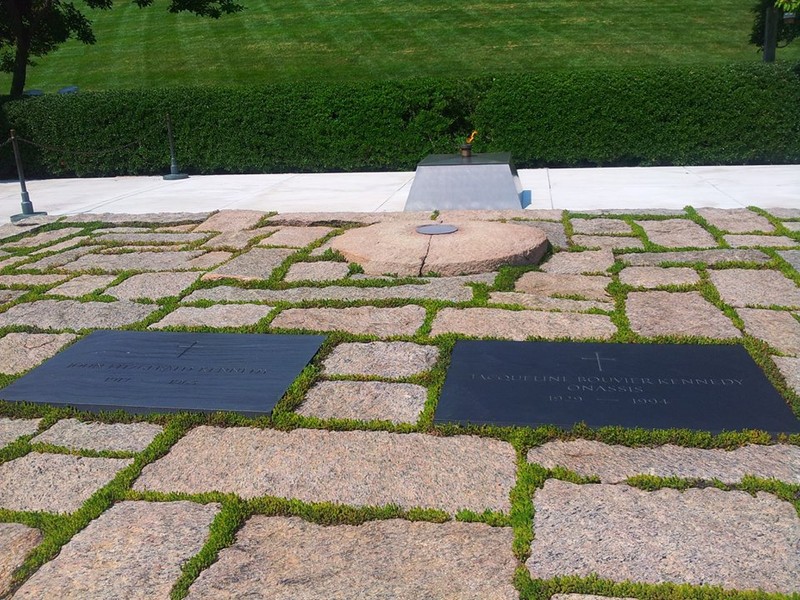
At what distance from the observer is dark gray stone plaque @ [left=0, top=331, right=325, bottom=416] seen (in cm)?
338

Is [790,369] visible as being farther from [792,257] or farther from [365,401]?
[792,257]

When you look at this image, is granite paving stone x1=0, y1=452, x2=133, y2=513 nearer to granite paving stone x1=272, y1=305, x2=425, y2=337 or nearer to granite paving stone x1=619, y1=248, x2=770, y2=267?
granite paving stone x1=272, y1=305, x2=425, y2=337

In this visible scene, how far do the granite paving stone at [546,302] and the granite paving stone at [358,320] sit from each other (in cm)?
52

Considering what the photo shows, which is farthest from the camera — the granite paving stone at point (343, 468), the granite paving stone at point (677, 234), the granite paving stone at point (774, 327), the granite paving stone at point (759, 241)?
the granite paving stone at point (677, 234)

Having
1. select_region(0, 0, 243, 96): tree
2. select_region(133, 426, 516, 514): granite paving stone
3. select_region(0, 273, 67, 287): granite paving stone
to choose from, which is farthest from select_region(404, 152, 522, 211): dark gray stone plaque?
select_region(0, 0, 243, 96): tree

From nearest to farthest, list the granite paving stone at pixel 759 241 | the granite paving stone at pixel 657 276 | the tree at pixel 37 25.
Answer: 1. the granite paving stone at pixel 657 276
2. the granite paving stone at pixel 759 241
3. the tree at pixel 37 25

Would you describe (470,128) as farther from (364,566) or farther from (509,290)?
(364,566)

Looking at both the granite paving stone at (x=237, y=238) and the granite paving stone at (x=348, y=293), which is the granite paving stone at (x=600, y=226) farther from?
the granite paving stone at (x=237, y=238)

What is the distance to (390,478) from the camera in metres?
2.81

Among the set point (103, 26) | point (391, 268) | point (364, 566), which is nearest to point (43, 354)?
point (391, 268)

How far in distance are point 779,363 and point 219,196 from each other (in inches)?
320

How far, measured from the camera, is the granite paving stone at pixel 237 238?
646 cm

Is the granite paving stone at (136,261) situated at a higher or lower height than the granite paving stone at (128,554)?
lower

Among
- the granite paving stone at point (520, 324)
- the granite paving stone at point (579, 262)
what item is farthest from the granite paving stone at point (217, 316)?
the granite paving stone at point (579, 262)
